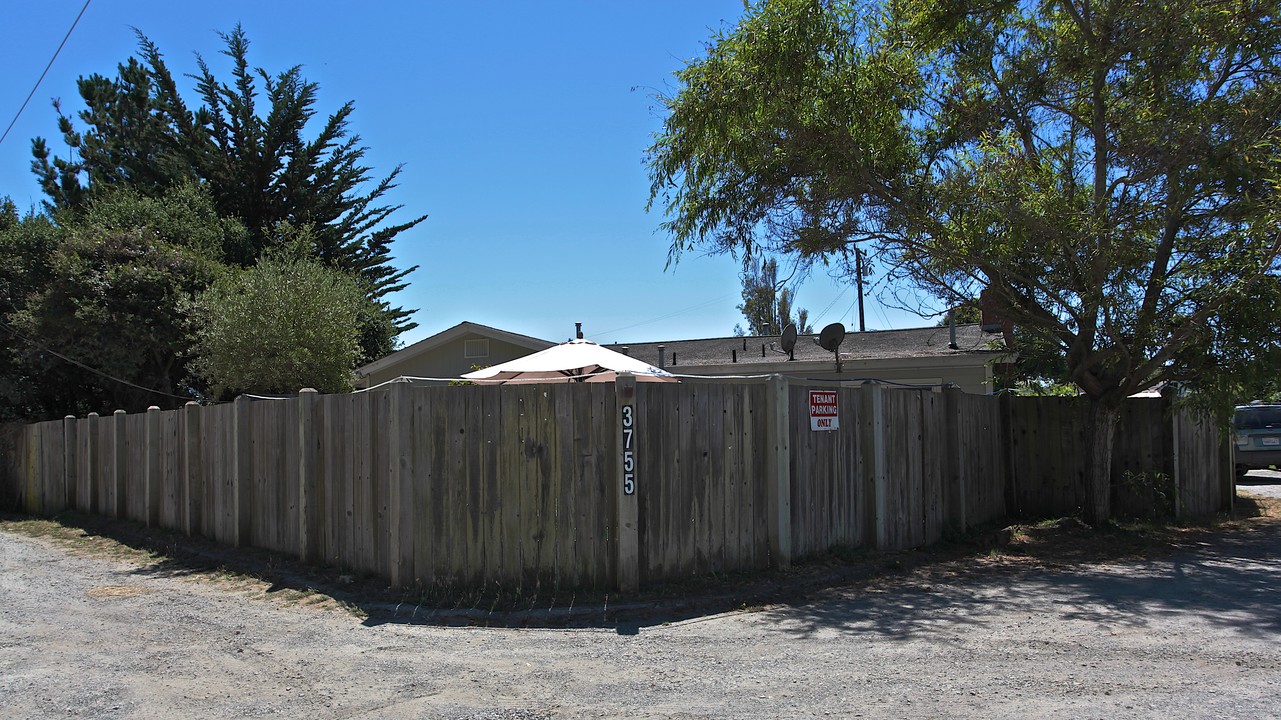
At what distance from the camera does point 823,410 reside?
905 cm

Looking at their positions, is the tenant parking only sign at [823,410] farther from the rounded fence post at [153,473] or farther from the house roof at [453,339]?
the house roof at [453,339]

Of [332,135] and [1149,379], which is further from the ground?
[332,135]

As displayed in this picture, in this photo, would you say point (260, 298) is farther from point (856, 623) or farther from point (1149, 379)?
point (1149, 379)

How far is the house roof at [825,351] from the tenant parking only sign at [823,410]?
985cm

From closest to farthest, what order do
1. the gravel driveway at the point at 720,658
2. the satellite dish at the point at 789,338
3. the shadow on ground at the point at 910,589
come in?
1. the gravel driveway at the point at 720,658
2. the shadow on ground at the point at 910,589
3. the satellite dish at the point at 789,338

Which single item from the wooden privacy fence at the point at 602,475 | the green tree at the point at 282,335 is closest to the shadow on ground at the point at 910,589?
the wooden privacy fence at the point at 602,475

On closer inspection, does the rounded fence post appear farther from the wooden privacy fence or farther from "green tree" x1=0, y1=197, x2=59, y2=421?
Answer: "green tree" x1=0, y1=197, x2=59, y2=421

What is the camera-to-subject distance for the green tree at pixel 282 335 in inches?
582

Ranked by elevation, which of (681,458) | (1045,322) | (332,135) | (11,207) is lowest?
(681,458)

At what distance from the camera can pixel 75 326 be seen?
19641 millimetres

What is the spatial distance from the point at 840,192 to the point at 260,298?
959 cm

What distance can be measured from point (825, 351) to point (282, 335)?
11847 mm

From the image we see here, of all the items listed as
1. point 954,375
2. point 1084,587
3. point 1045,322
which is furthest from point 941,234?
point 954,375

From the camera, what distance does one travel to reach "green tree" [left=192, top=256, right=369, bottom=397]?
582 inches
